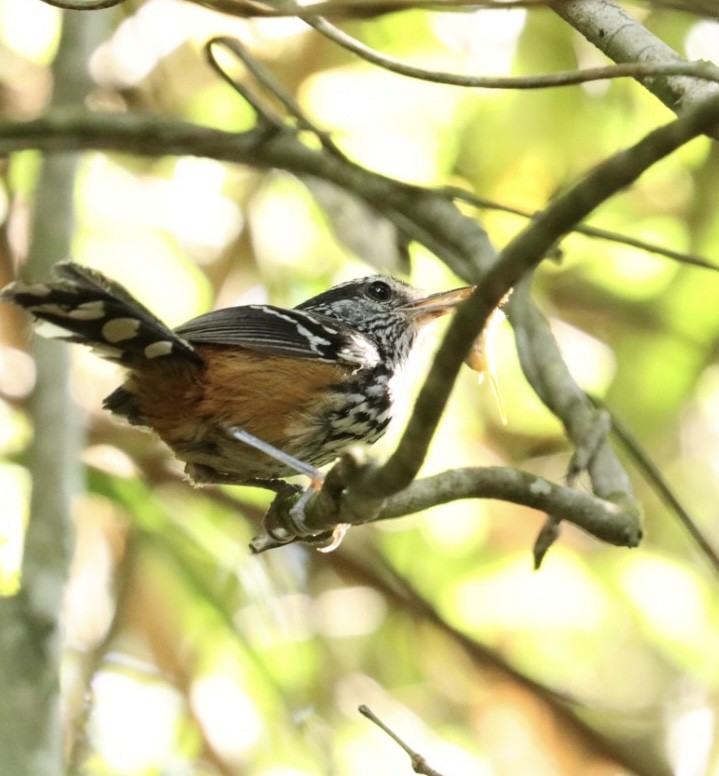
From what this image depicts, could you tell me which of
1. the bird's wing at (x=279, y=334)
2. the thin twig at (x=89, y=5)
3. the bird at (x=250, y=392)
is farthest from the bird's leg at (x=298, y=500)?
the thin twig at (x=89, y=5)

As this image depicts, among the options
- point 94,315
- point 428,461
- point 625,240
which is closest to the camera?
point 94,315

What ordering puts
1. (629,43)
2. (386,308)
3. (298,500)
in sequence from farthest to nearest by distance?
(386,308)
(298,500)
(629,43)

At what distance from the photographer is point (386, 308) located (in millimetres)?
4195

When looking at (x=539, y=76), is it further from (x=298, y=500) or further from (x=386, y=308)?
(x=386, y=308)

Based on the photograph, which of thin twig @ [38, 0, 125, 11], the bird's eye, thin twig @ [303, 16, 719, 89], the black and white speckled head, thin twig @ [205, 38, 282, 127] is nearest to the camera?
thin twig @ [303, 16, 719, 89]

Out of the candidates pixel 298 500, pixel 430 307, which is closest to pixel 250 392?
pixel 298 500

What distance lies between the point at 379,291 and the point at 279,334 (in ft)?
2.88

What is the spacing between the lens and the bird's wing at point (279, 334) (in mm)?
3383

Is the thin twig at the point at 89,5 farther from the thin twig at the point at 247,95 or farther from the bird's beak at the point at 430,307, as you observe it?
the bird's beak at the point at 430,307

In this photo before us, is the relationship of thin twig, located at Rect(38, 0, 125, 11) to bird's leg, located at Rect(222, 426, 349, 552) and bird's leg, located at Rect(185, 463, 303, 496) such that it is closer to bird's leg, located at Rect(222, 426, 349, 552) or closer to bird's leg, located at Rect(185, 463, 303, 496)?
bird's leg, located at Rect(222, 426, 349, 552)

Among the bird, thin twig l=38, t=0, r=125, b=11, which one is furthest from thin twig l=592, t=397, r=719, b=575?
thin twig l=38, t=0, r=125, b=11

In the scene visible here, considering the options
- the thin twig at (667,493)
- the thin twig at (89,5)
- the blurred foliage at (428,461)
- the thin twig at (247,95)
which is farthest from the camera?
the blurred foliage at (428,461)

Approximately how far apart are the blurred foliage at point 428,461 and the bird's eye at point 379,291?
0.24m

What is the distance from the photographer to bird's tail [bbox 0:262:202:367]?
108 inches
